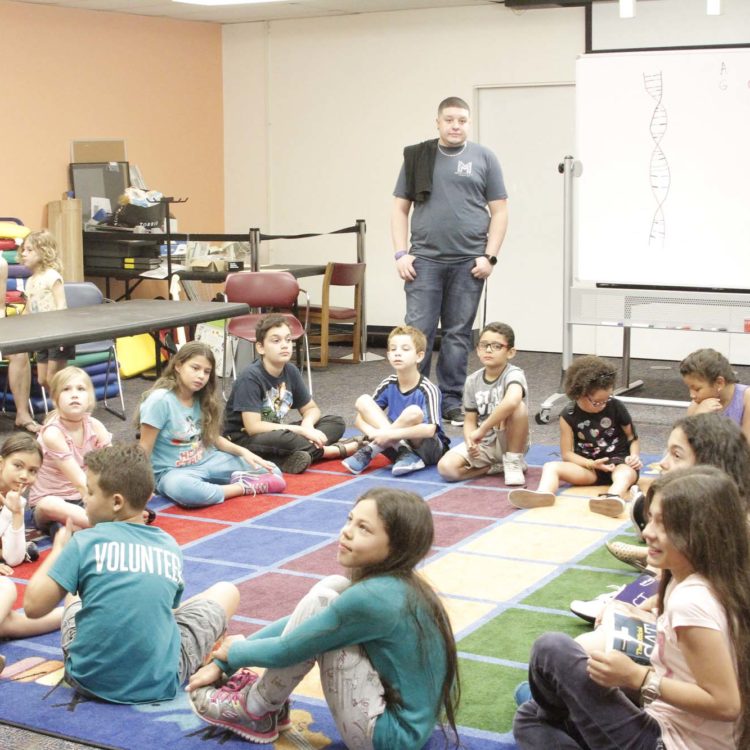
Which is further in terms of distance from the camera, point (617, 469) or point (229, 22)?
point (229, 22)

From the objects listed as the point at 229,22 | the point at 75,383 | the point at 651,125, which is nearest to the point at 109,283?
the point at 229,22

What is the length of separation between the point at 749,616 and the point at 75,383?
9.57ft

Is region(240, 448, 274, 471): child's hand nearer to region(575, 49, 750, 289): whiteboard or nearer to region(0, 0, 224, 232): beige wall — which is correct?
region(575, 49, 750, 289): whiteboard

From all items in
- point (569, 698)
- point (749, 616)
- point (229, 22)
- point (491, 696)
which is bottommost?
point (491, 696)

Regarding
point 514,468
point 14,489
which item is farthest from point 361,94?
point 14,489

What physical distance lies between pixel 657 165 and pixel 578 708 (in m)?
4.78

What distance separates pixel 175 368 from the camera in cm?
510

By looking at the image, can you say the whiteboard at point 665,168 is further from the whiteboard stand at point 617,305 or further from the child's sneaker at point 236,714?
the child's sneaker at point 236,714

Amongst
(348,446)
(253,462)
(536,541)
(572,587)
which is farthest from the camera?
(348,446)

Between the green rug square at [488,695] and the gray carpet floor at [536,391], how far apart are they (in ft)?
9.63

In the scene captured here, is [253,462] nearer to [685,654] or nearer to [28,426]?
[28,426]

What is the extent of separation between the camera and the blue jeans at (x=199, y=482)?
4.97 meters

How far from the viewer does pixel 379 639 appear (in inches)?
99.9

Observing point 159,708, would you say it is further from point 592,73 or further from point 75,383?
point 592,73
